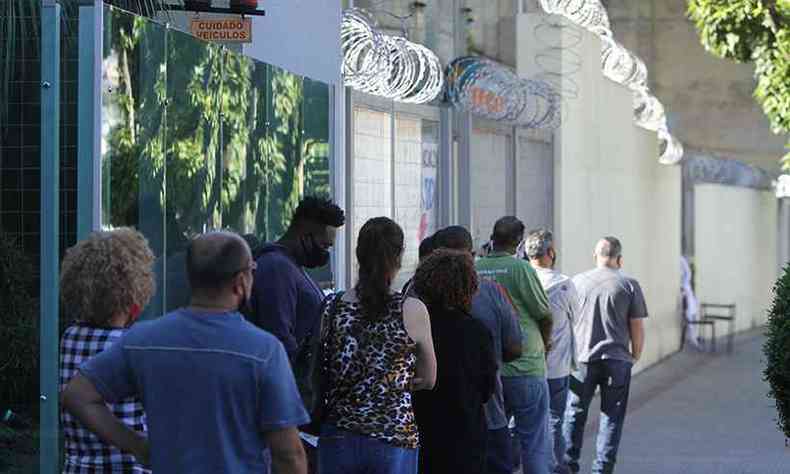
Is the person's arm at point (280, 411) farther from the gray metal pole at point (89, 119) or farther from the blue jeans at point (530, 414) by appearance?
the blue jeans at point (530, 414)

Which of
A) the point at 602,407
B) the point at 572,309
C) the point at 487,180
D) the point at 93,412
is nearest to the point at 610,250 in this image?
the point at 572,309

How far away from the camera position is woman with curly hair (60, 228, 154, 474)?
5.13m

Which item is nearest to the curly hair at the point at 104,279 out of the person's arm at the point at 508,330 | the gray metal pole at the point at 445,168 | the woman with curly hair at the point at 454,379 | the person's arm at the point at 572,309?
the woman with curly hair at the point at 454,379

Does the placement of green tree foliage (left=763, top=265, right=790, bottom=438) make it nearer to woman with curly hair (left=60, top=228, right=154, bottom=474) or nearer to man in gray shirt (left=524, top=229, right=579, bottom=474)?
man in gray shirt (left=524, top=229, right=579, bottom=474)

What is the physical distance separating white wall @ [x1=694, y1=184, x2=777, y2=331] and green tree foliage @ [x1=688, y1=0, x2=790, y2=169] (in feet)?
39.4

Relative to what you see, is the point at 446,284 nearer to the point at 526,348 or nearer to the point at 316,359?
the point at 316,359

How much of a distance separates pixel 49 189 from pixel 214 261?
7.30 feet

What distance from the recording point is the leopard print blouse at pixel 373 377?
6.36 metres

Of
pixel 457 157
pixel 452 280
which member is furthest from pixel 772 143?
pixel 452 280

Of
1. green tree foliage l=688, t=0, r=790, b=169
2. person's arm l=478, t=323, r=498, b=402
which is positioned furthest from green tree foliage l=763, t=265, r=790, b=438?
green tree foliage l=688, t=0, r=790, b=169

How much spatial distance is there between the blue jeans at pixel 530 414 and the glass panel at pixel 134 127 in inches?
116

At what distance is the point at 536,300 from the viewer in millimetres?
9570

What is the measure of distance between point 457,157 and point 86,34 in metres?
8.88

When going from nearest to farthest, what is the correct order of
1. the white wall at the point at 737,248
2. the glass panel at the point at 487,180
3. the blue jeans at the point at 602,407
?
1. the blue jeans at the point at 602,407
2. the glass panel at the point at 487,180
3. the white wall at the point at 737,248
